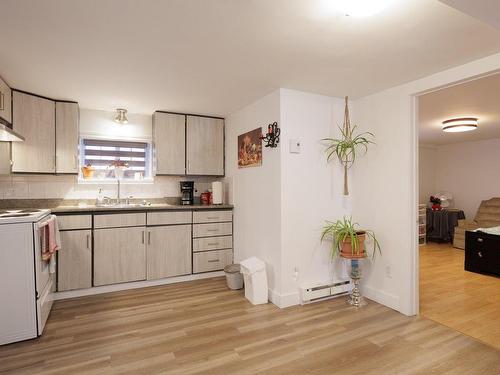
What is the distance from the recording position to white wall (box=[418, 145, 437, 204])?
272 inches

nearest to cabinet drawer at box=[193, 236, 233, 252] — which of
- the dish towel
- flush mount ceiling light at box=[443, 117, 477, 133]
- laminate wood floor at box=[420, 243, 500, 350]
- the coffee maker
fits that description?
the coffee maker

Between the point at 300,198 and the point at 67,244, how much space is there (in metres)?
2.57

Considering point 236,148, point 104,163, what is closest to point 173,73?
point 236,148

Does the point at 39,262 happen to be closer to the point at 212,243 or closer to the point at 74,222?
the point at 74,222

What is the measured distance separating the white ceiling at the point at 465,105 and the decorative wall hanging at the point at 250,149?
1782 millimetres

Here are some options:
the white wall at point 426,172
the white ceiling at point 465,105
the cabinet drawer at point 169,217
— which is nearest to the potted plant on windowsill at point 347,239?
the white ceiling at point 465,105

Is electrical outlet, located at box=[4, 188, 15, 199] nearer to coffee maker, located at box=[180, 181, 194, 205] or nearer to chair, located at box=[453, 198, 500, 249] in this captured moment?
coffee maker, located at box=[180, 181, 194, 205]

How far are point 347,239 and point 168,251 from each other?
214 cm

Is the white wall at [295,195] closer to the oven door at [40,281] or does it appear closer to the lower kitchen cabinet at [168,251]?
the lower kitchen cabinet at [168,251]

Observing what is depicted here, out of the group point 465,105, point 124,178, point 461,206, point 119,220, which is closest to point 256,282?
point 119,220

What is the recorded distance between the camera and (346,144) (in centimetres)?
313

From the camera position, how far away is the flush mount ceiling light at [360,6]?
155 cm

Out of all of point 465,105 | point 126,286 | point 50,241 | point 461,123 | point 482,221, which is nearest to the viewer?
point 50,241

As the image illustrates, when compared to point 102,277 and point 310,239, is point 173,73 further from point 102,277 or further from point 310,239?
point 102,277
